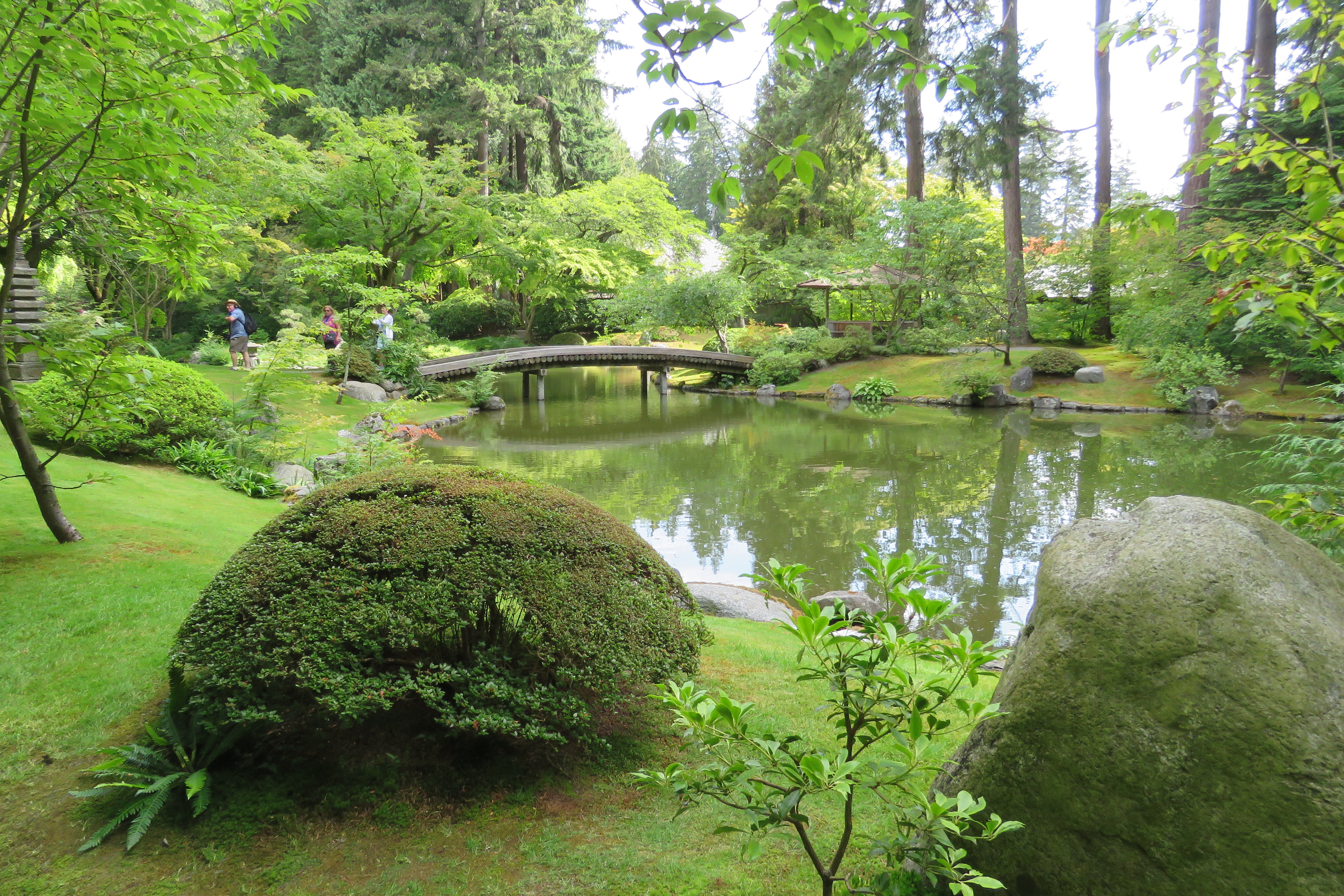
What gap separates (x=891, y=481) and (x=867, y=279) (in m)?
13.8

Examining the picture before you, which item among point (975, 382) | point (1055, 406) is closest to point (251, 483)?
point (975, 382)

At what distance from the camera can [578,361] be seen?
2186 centimetres

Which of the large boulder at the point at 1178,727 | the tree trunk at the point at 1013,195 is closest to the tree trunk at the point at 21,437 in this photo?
the large boulder at the point at 1178,727

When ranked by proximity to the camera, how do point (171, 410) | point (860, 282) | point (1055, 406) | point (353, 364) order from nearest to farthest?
point (171, 410), point (353, 364), point (1055, 406), point (860, 282)

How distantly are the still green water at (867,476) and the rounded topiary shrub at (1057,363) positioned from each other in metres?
2.41

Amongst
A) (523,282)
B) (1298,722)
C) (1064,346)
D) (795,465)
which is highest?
(523,282)

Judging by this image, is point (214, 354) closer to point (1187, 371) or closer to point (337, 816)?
point (337, 816)

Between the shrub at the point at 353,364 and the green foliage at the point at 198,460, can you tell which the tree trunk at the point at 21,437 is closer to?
the green foliage at the point at 198,460

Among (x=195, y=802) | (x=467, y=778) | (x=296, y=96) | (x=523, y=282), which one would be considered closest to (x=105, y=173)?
(x=296, y=96)

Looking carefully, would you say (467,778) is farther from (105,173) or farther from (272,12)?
(272,12)

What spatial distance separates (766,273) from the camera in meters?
28.1

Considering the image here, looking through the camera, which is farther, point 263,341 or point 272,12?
point 263,341

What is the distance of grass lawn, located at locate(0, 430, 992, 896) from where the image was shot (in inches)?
87.7

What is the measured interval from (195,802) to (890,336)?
23.8 m
